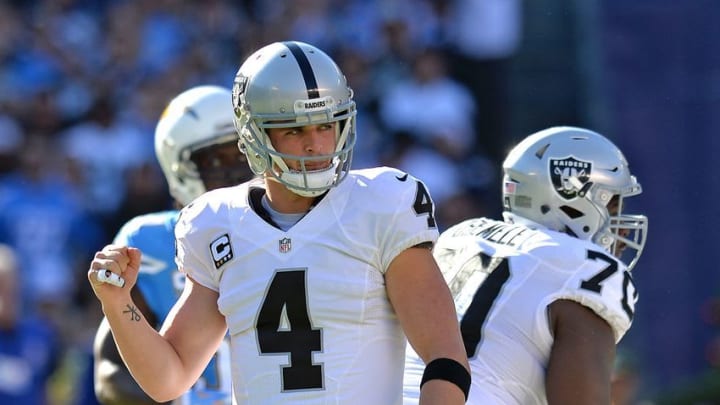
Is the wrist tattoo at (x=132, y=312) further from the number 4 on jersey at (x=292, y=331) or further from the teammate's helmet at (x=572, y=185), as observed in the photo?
the teammate's helmet at (x=572, y=185)

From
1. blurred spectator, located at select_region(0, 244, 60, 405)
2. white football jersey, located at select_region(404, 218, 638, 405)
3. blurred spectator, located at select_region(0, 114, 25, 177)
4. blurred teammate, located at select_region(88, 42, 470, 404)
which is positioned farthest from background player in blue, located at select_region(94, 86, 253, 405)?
blurred spectator, located at select_region(0, 114, 25, 177)

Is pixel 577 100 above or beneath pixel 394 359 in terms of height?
beneath

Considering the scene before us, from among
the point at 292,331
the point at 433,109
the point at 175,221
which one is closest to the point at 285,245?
the point at 292,331

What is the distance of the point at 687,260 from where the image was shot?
9.19m

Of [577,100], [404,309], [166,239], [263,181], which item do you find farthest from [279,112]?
[577,100]

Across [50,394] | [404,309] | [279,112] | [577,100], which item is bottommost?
[50,394]

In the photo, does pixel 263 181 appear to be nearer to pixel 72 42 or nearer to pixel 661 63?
pixel 661 63

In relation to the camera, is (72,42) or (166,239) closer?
(166,239)

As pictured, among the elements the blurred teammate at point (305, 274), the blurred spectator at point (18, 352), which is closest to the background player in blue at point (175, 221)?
the blurred teammate at point (305, 274)

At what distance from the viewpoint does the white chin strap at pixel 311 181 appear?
3463 mm

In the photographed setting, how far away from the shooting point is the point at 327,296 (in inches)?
135

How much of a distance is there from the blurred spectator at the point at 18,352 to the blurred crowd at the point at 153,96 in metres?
1.06

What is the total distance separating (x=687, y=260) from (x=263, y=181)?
5.91 meters

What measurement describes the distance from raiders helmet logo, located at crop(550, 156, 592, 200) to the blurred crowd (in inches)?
193
